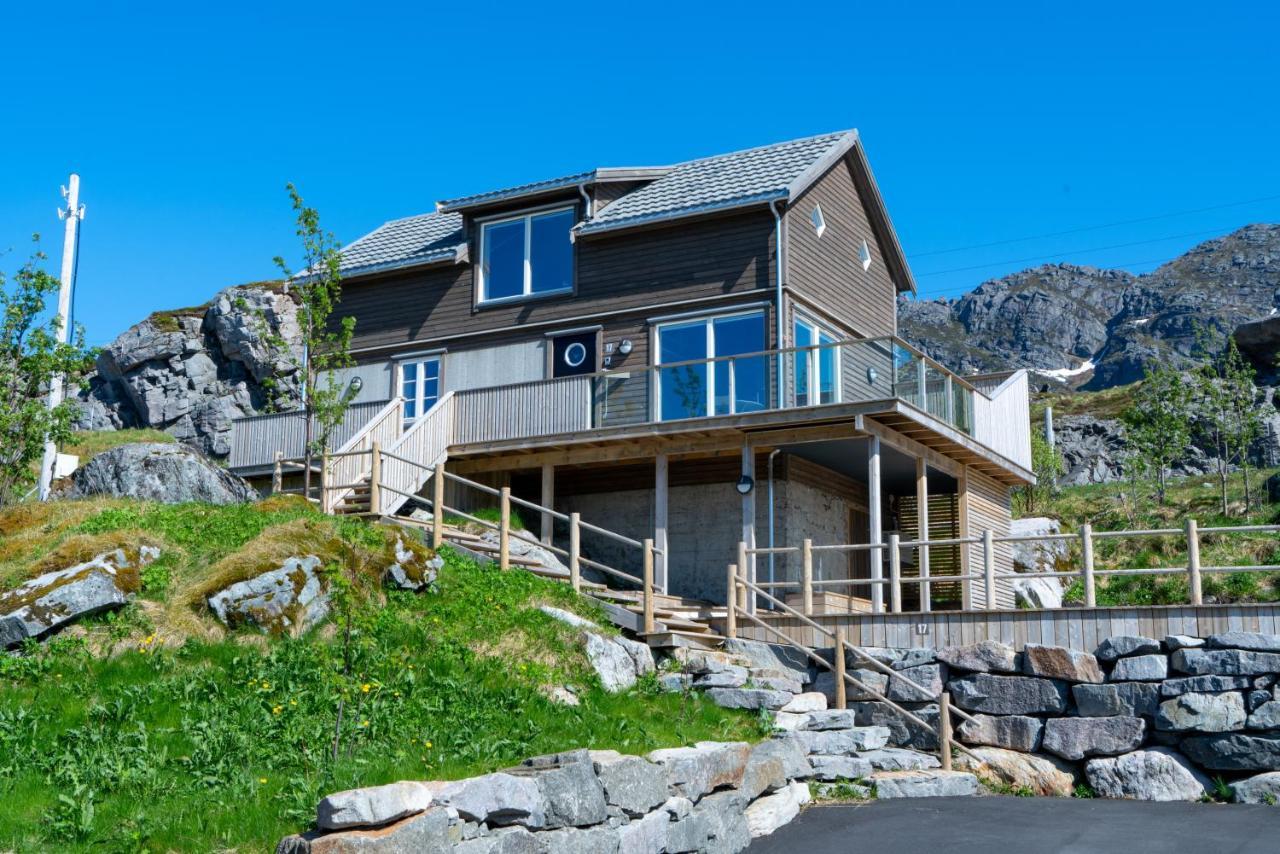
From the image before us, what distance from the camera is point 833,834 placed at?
12609 millimetres

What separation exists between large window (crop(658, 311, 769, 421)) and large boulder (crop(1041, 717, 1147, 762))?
7.28 metres

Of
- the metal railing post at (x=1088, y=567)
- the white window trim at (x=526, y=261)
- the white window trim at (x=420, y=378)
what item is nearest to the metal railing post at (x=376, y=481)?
the white window trim at (x=420, y=378)

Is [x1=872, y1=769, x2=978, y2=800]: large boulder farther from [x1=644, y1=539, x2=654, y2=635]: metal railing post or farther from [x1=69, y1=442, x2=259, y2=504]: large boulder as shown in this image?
[x1=69, y1=442, x2=259, y2=504]: large boulder

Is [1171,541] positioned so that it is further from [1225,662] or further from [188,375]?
[188,375]

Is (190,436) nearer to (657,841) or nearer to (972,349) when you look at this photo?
(657,841)

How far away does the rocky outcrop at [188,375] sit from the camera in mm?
44688

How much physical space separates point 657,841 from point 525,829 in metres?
1.69

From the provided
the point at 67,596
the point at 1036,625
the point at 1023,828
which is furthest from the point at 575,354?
the point at 1023,828

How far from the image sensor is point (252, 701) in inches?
489

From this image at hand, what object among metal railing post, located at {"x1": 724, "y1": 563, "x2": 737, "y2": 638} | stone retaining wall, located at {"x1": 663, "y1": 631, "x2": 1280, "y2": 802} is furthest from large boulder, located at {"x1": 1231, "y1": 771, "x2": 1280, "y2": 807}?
metal railing post, located at {"x1": 724, "y1": 563, "x2": 737, "y2": 638}

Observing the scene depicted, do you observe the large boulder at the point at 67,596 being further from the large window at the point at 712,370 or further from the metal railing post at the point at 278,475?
the large window at the point at 712,370

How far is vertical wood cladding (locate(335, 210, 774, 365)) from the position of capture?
2389 centimetres

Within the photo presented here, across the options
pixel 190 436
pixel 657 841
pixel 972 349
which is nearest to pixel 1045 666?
pixel 657 841

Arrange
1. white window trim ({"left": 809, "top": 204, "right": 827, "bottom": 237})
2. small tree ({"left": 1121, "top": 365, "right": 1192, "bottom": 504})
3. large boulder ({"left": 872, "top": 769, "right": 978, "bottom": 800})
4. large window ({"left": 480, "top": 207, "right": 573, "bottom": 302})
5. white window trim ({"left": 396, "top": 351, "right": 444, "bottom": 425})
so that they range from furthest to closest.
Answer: small tree ({"left": 1121, "top": 365, "right": 1192, "bottom": 504}) < white window trim ({"left": 396, "top": 351, "right": 444, "bottom": 425}) < large window ({"left": 480, "top": 207, "right": 573, "bottom": 302}) < white window trim ({"left": 809, "top": 204, "right": 827, "bottom": 237}) < large boulder ({"left": 872, "top": 769, "right": 978, "bottom": 800})
